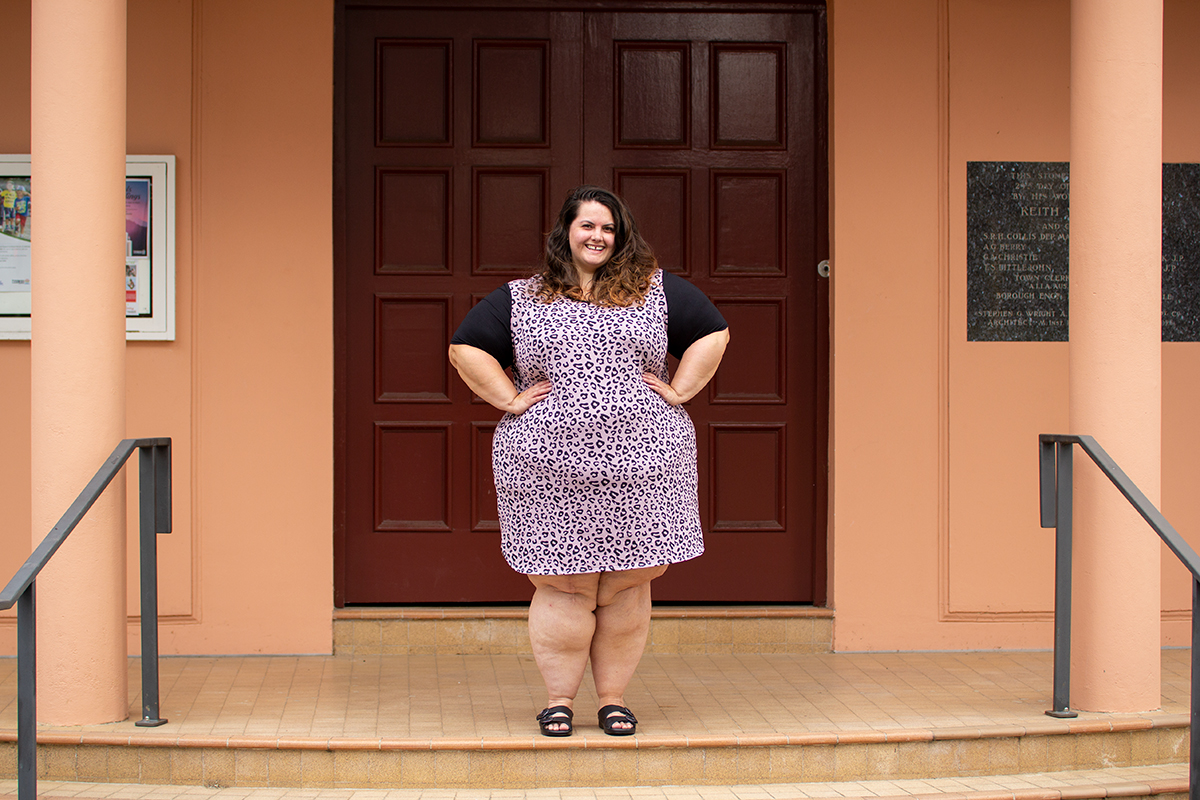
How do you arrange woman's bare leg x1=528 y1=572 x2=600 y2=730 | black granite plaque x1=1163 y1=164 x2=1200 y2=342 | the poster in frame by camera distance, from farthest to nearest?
black granite plaque x1=1163 y1=164 x2=1200 y2=342, the poster in frame, woman's bare leg x1=528 y1=572 x2=600 y2=730

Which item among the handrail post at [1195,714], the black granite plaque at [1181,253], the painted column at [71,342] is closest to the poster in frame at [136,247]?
the painted column at [71,342]

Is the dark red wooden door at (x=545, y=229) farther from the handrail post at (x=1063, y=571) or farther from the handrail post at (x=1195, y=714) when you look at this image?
the handrail post at (x=1195, y=714)

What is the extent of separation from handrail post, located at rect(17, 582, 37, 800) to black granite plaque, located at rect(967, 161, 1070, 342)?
13.1 ft

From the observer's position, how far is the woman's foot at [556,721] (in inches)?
150

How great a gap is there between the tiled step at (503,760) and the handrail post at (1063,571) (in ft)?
1.62

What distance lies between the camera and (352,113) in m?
5.29

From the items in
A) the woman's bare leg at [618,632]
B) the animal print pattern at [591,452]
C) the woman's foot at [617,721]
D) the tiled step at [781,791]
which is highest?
the animal print pattern at [591,452]

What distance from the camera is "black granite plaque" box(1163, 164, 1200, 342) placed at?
5383mm

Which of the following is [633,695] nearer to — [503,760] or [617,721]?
[617,721]

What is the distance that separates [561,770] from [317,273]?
8.31 ft

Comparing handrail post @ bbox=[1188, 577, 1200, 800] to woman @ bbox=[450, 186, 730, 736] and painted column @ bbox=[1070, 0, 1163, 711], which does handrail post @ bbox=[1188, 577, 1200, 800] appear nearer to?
painted column @ bbox=[1070, 0, 1163, 711]

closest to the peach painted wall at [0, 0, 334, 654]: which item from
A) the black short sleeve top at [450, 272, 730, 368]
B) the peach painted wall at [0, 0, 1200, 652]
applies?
the peach painted wall at [0, 0, 1200, 652]

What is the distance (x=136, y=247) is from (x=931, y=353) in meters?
3.62

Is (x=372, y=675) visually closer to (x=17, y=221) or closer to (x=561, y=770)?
(x=561, y=770)
